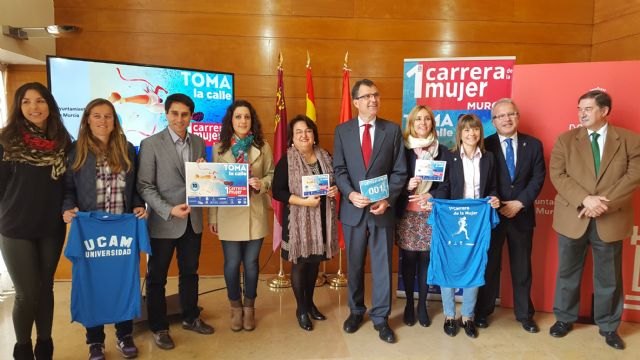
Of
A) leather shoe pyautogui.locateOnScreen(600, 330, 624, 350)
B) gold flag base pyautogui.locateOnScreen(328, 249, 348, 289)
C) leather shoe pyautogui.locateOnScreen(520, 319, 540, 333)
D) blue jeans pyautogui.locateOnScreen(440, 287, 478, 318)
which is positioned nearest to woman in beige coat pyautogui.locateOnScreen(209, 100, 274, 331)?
gold flag base pyautogui.locateOnScreen(328, 249, 348, 289)

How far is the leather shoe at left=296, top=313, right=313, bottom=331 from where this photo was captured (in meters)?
3.09

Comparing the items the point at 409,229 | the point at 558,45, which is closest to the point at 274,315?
the point at 409,229

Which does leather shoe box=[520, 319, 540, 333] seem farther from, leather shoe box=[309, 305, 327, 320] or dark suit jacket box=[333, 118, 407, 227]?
leather shoe box=[309, 305, 327, 320]

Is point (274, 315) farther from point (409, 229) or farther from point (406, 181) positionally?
point (406, 181)

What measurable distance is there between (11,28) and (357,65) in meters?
2.95

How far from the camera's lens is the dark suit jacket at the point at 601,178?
2764mm

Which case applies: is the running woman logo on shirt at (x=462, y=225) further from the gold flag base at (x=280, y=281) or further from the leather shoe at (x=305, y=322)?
the gold flag base at (x=280, y=281)

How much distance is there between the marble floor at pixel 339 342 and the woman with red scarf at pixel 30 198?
1.99ft

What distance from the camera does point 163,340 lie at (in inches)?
110

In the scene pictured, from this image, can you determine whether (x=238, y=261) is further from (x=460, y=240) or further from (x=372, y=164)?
(x=460, y=240)

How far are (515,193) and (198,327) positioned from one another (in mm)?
2417

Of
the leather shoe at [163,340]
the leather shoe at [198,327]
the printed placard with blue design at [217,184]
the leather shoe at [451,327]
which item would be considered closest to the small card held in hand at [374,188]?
the printed placard with blue design at [217,184]

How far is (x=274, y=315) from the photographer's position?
11.0 feet

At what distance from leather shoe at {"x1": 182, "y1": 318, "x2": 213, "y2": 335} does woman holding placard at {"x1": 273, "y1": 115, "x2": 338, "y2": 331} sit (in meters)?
0.72
